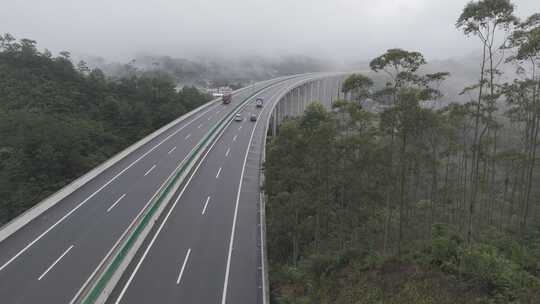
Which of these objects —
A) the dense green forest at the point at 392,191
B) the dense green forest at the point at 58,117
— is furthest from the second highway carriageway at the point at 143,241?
the dense green forest at the point at 58,117

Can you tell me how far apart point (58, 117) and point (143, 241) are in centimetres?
3377

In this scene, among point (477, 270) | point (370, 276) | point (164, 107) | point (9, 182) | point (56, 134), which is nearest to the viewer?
point (477, 270)

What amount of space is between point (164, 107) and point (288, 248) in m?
39.6

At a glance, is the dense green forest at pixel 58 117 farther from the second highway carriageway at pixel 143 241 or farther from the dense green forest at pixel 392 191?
the dense green forest at pixel 392 191

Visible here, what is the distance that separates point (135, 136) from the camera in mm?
51531

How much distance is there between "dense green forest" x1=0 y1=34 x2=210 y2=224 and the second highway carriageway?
30.5 ft

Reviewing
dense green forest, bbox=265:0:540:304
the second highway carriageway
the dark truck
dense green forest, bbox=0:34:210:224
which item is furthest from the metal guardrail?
the dark truck

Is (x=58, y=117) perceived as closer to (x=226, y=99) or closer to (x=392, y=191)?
(x=226, y=99)

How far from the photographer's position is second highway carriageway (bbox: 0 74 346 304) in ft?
51.5

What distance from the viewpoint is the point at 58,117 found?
4494 centimetres

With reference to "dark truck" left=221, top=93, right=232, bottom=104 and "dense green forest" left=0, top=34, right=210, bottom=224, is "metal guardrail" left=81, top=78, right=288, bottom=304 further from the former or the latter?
"dark truck" left=221, top=93, right=232, bottom=104

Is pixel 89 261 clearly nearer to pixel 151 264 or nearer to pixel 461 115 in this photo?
pixel 151 264

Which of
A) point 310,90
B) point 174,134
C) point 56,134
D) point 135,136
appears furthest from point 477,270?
point 310,90

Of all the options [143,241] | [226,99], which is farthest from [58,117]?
[143,241]
